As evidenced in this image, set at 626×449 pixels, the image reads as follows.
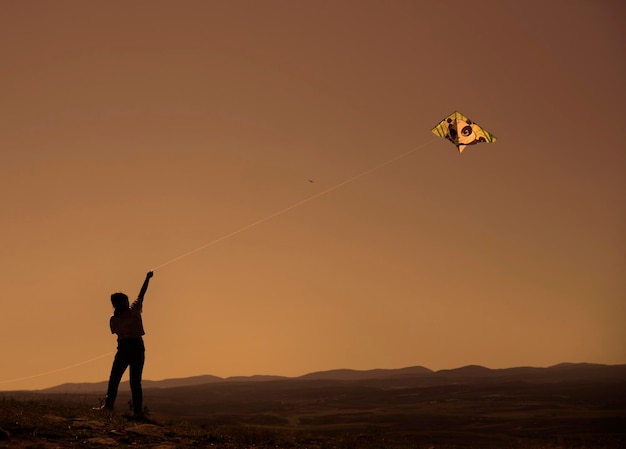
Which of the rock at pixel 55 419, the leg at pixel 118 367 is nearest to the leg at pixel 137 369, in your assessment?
the leg at pixel 118 367

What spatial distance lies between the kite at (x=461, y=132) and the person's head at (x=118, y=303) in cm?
1831

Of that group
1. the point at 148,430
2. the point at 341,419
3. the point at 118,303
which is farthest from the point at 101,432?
the point at 341,419

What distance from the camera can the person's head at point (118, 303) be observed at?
18.5 m

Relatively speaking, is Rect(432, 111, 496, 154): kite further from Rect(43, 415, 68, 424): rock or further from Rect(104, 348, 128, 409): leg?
Rect(43, 415, 68, 424): rock

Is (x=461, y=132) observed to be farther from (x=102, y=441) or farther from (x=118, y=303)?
(x=102, y=441)

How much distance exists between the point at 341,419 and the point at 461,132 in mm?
48618

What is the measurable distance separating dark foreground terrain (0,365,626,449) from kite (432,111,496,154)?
1372 cm

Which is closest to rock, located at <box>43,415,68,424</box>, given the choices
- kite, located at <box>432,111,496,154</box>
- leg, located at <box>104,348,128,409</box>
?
leg, located at <box>104,348,128,409</box>

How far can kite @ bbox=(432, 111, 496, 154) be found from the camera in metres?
30.6

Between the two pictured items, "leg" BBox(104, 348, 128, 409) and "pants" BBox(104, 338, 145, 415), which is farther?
"leg" BBox(104, 348, 128, 409)

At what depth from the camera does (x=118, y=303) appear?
60.8ft

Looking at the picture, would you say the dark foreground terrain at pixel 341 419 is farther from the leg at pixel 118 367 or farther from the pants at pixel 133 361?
the leg at pixel 118 367

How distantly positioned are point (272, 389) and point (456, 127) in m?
120

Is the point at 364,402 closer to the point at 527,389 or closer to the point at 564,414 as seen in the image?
the point at 527,389
